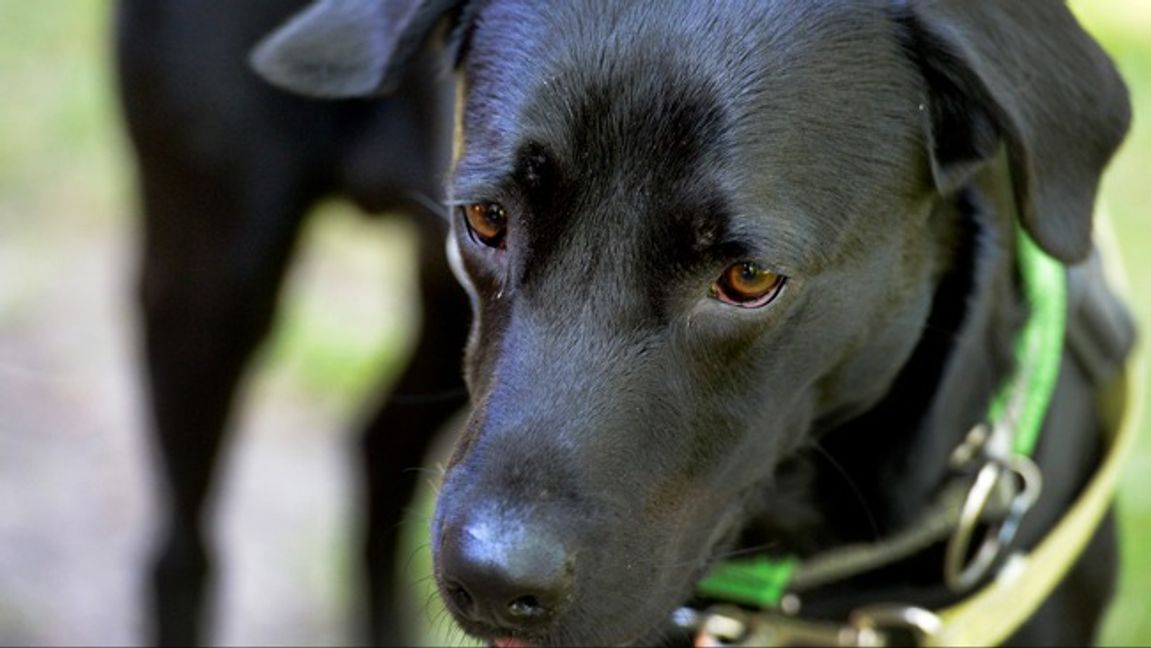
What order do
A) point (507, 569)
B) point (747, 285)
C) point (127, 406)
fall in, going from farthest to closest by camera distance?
point (127, 406), point (747, 285), point (507, 569)

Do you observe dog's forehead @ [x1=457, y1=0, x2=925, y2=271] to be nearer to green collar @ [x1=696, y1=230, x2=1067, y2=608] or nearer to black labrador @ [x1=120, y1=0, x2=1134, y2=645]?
black labrador @ [x1=120, y1=0, x2=1134, y2=645]

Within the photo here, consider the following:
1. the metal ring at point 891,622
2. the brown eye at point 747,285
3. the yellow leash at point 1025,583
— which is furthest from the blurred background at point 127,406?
the brown eye at point 747,285

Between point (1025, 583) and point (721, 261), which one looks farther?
point (1025, 583)

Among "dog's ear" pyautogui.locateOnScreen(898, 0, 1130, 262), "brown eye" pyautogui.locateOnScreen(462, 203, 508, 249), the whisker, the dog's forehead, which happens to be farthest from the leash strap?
"brown eye" pyautogui.locateOnScreen(462, 203, 508, 249)

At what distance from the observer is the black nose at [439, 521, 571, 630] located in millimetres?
1931

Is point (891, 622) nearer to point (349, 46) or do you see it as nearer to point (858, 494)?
point (858, 494)

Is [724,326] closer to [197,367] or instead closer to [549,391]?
[549,391]

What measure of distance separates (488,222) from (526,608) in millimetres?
464

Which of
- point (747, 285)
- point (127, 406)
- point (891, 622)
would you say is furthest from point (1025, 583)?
point (127, 406)

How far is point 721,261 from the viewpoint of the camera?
6.58 ft

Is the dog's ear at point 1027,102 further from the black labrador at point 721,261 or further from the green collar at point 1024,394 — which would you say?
the green collar at point 1024,394

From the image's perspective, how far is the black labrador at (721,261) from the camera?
2002 mm

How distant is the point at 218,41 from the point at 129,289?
619 millimetres

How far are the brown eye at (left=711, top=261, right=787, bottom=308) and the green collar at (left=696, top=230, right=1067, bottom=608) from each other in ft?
1.72
